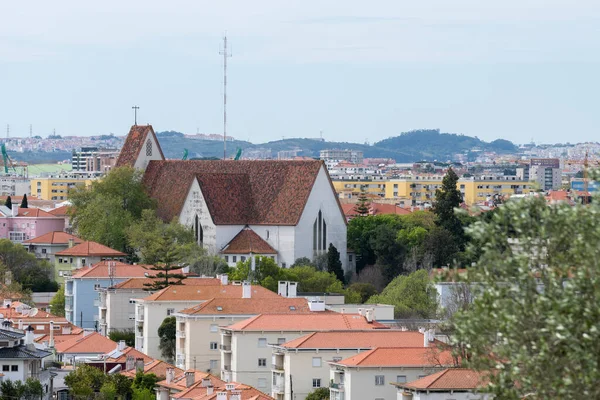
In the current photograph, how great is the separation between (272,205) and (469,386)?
58.0m

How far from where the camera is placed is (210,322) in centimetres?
6900

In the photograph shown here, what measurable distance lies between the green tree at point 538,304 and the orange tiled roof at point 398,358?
2508 centimetres

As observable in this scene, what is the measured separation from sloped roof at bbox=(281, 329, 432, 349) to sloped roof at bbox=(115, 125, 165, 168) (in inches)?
2127

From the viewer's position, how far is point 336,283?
90.5 meters

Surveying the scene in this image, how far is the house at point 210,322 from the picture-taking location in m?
68.3

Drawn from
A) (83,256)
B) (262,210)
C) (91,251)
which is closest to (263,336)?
(91,251)

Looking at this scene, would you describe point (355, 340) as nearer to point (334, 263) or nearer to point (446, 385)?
point (446, 385)

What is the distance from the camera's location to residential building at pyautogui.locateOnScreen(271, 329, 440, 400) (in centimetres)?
5666

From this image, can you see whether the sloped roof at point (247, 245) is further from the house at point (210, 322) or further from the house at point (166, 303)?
the house at point (210, 322)

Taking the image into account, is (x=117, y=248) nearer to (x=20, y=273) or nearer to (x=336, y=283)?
(x=20, y=273)

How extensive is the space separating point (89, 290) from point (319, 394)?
3501cm

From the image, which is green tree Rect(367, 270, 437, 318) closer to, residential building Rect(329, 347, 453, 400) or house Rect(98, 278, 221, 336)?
house Rect(98, 278, 221, 336)

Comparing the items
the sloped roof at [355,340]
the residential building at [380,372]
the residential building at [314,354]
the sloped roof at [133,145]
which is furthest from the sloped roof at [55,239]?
the residential building at [380,372]

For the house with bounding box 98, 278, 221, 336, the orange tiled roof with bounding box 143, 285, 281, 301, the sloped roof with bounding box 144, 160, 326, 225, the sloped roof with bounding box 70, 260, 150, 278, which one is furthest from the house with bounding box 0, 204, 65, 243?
the orange tiled roof with bounding box 143, 285, 281, 301
